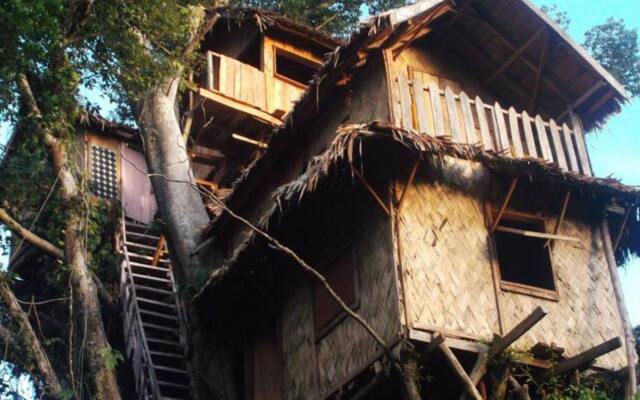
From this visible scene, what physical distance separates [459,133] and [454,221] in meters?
0.96

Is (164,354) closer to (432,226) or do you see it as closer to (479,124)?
(432,226)

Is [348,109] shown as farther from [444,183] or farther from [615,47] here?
[615,47]

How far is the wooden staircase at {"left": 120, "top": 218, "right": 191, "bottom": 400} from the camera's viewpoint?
14.3 m

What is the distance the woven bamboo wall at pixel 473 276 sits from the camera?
34.1 ft

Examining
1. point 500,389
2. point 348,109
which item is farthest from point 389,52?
point 500,389

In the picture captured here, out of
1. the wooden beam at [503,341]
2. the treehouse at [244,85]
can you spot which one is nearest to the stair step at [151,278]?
the treehouse at [244,85]

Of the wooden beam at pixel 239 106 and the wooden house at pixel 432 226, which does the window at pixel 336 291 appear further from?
the wooden beam at pixel 239 106

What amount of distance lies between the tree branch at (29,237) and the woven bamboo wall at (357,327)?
322 cm

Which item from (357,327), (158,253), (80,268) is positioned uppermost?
(158,253)

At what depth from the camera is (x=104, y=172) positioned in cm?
1959

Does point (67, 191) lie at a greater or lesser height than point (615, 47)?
lesser

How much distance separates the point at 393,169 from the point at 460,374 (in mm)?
2334

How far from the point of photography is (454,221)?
1110 cm

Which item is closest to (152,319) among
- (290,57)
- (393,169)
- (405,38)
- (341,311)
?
(290,57)
